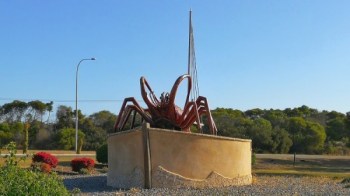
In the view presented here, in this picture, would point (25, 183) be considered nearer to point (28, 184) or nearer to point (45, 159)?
point (28, 184)

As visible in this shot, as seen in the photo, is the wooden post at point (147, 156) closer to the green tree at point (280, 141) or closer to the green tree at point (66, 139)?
the green tree at point (280, 141)

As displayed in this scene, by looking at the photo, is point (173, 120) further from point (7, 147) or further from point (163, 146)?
point (7, 147)

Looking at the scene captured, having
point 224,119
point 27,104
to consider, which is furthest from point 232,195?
point 27,104

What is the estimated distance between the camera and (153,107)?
1902 centimetres

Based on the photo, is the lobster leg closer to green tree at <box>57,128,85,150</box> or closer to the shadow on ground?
the shadow on ground

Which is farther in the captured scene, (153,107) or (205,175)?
(153,107)

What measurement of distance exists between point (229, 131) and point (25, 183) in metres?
42.3

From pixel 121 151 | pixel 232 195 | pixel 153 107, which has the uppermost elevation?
pixel 153 107

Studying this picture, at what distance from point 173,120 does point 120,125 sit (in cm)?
211

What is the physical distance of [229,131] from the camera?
49.3 metres

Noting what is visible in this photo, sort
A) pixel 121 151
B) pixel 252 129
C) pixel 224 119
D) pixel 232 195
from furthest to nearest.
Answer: pixel 224 119 → pixel 252 129 → pixel 121 151 → pixel 232 195

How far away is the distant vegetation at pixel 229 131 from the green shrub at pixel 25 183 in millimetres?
40478

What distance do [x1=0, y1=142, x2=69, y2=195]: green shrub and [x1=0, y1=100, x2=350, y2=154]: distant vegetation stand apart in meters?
40.5

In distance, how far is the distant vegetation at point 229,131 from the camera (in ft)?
176
